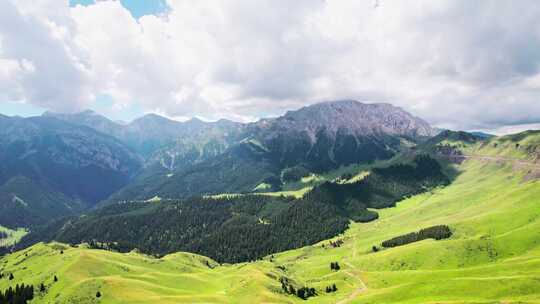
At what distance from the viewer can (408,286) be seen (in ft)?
519

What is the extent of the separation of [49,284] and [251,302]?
281 feet

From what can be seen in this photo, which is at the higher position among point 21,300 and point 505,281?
point 21,300

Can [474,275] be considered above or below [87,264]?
below

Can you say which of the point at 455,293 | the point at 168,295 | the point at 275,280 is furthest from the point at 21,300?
the point at 455,293

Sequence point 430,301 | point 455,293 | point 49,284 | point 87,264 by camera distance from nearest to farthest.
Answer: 1. point 430,301
2. point 455,293
3. point 49,284
4. point 87,264

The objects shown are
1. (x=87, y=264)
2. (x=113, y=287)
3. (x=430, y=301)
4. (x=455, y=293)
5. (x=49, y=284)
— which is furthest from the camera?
(x=87, y=264)

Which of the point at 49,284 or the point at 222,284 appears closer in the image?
the point at 49,284

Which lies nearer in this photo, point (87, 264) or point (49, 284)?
point (49, 284)

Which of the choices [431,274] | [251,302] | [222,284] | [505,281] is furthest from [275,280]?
[505,281]

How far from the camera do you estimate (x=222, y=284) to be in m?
195

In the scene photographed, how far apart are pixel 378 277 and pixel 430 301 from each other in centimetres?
6440

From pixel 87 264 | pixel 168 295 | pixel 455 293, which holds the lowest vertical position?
pixel 455 293

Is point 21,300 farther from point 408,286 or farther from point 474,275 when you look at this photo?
point 474,275

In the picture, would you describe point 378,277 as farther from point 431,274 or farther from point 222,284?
point 222,284
